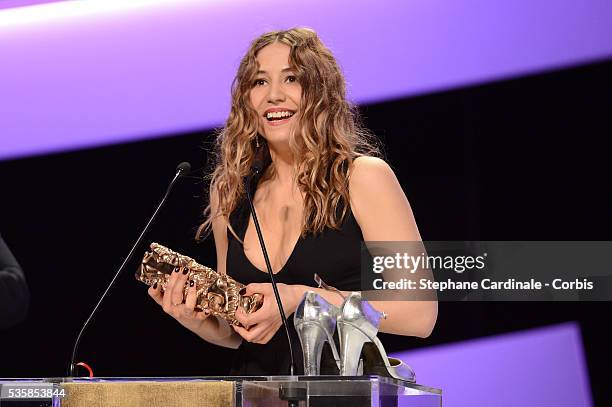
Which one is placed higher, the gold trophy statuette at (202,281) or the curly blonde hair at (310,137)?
the curly blonde hair at (310,137)

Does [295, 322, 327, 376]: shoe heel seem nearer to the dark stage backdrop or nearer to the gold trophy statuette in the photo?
the gold trophy statuette

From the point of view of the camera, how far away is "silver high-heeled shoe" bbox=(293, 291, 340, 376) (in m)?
2.25

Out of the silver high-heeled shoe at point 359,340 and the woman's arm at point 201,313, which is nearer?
the silver high-heeled shoe at point 359,340

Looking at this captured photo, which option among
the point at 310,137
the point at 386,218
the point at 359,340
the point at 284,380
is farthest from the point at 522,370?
the point at 284,380

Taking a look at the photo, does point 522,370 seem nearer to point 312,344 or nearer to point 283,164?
point 283,164

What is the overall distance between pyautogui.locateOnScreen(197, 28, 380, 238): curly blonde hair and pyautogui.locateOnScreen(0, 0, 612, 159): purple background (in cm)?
76

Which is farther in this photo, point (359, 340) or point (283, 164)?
point (283, 164)

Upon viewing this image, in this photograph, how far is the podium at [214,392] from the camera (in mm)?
1879

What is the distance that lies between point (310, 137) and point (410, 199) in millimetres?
902

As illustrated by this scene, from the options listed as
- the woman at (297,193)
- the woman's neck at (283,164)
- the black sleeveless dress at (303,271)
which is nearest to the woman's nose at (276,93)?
the woman at (297,193)

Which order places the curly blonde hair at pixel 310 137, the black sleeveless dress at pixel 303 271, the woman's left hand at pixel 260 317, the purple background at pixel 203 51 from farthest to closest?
the purple background at pixel 203 51 < the curly blonde hair at pixel 310 137 < the black sleeveless dress at pixel 303 271 < the woman's left hand at pixel 260 317

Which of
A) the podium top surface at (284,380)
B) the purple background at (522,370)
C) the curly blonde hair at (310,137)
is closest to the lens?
the podium top surface at (284,380)

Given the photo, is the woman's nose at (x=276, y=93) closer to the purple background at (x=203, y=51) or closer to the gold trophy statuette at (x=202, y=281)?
the gold trophy statuette at (x=202, y=281)

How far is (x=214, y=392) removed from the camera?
1.94m
